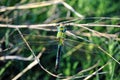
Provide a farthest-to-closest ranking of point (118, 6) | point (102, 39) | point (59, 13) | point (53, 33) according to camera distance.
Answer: point (118, 6)
point (59, 13)
point (53, 33)
point (102, 39)

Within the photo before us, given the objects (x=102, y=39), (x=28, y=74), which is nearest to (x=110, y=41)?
(x=102, y=39)

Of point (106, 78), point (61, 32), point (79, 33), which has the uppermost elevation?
point (61, 32)

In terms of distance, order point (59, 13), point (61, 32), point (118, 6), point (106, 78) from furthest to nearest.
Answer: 1. point (118, 6)
2. point (59, 13)
3. point (106, 78)
4. point (61, 32)

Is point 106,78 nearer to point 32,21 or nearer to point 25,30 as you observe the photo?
point 25,30

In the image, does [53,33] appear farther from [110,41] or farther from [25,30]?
[110,41]

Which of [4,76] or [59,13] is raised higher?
[59,13]

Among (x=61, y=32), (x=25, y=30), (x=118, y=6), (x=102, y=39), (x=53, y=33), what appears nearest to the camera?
(x=61, y=32)

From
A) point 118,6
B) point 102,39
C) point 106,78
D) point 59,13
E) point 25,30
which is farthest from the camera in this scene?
point 118,6

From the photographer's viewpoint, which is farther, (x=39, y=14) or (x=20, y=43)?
(x=39, y=14)

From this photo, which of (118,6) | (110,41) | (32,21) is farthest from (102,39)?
(118,6)
